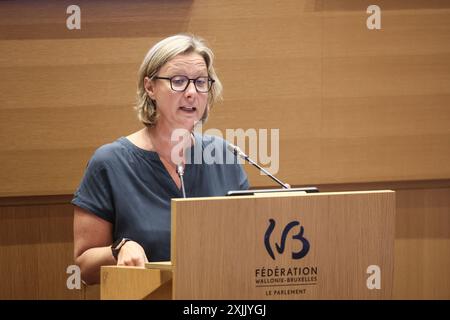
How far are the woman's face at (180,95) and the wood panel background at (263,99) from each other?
0.75 m

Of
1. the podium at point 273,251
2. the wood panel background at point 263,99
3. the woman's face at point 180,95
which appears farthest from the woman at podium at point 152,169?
the wood panel background at point 263,99

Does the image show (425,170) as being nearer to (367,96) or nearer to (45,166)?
(367,96)

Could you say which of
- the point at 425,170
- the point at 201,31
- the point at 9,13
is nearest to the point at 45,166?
the point at 9,13

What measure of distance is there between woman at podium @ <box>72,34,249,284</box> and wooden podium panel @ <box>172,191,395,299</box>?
0.41 m

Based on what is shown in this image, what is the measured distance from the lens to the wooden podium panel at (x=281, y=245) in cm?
142

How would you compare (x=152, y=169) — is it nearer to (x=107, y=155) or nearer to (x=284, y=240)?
(x=107, y=155)

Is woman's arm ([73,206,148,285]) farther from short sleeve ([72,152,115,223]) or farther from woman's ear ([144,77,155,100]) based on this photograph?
woman's ear ([144,77,155,100])

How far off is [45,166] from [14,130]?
16cm

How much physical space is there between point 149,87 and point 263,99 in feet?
2.90

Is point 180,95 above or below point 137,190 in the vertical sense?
above

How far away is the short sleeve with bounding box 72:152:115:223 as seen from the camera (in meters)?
1.88

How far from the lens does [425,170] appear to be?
9.61ft

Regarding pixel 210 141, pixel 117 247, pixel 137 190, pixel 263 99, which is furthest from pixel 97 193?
pixel 263 99

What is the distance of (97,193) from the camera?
1882 millimetres
